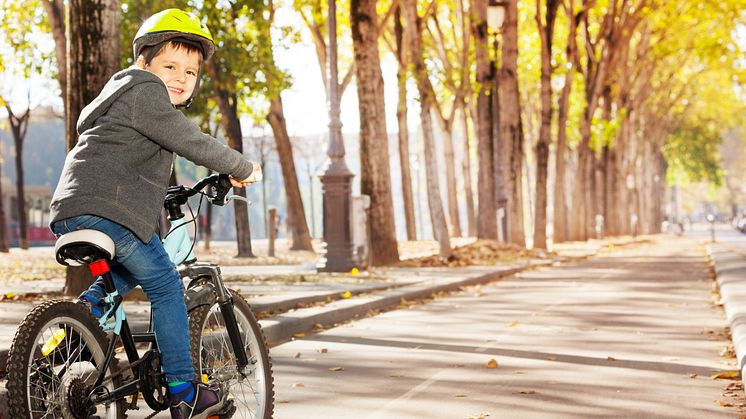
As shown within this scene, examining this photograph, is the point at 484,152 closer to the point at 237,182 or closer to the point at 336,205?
the point at 336,205

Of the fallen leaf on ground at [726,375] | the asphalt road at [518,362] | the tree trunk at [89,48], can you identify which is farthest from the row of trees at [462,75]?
the fallen leaf on ground at [726,375]

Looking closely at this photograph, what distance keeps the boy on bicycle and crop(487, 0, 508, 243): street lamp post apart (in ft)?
76.1

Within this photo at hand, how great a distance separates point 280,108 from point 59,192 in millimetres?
27448

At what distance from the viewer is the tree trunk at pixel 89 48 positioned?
12008 mm

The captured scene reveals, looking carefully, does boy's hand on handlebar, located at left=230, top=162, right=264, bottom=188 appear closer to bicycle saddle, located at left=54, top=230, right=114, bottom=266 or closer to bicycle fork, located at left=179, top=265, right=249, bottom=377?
bicycle fork, located at left=179, top=265, right=249, bottom=377

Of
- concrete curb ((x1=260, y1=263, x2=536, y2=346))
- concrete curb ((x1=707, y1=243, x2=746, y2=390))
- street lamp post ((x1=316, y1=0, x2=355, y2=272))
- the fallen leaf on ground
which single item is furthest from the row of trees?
the fallen leaf on ground

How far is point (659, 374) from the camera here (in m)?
8.41

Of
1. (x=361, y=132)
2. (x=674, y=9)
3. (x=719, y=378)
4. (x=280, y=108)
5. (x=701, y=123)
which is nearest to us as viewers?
(x=719, y=378)

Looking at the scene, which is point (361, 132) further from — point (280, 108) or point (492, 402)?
point (492, 402)

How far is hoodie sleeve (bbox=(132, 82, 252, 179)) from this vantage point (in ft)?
15.6

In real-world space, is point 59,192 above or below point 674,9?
below

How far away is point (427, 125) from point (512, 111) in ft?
7.14

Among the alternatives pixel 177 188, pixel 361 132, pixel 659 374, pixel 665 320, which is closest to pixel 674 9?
pixel 361 132

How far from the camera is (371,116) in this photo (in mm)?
21125
